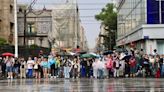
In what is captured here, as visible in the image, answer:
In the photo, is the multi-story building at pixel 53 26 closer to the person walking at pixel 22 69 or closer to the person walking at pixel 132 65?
the person walking at pixel 22 69

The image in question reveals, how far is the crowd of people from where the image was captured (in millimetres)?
39688

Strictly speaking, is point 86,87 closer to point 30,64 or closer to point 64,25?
point 30,64

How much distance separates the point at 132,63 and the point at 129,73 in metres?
1.07

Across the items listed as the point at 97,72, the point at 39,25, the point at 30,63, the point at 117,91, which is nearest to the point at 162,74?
the point at 97,72

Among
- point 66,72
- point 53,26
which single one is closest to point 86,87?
point 66,72

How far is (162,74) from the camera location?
3981 cm

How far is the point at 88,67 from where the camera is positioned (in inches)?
1603

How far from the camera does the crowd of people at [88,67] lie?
130 ft

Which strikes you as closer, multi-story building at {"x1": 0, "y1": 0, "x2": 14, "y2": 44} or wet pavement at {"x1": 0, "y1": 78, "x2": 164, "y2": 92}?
wet pavement at {"x1": 0, "y1": 78, "x2": 164, "y2": 92}

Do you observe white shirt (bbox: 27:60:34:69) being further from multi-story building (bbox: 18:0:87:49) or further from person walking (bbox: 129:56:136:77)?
multi-story building (bbox: 18:0:87:49)

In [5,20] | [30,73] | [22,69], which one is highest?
[5,20]

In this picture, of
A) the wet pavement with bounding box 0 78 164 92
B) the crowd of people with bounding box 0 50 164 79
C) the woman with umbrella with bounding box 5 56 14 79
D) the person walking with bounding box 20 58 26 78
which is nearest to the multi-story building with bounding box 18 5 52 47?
the person walking with bounding box 20 58 26 78

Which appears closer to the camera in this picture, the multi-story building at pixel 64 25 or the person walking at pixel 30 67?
the person walking at pixel 30 67

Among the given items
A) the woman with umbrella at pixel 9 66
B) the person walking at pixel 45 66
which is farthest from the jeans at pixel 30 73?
the woman with umbrella at pixel 9 66
